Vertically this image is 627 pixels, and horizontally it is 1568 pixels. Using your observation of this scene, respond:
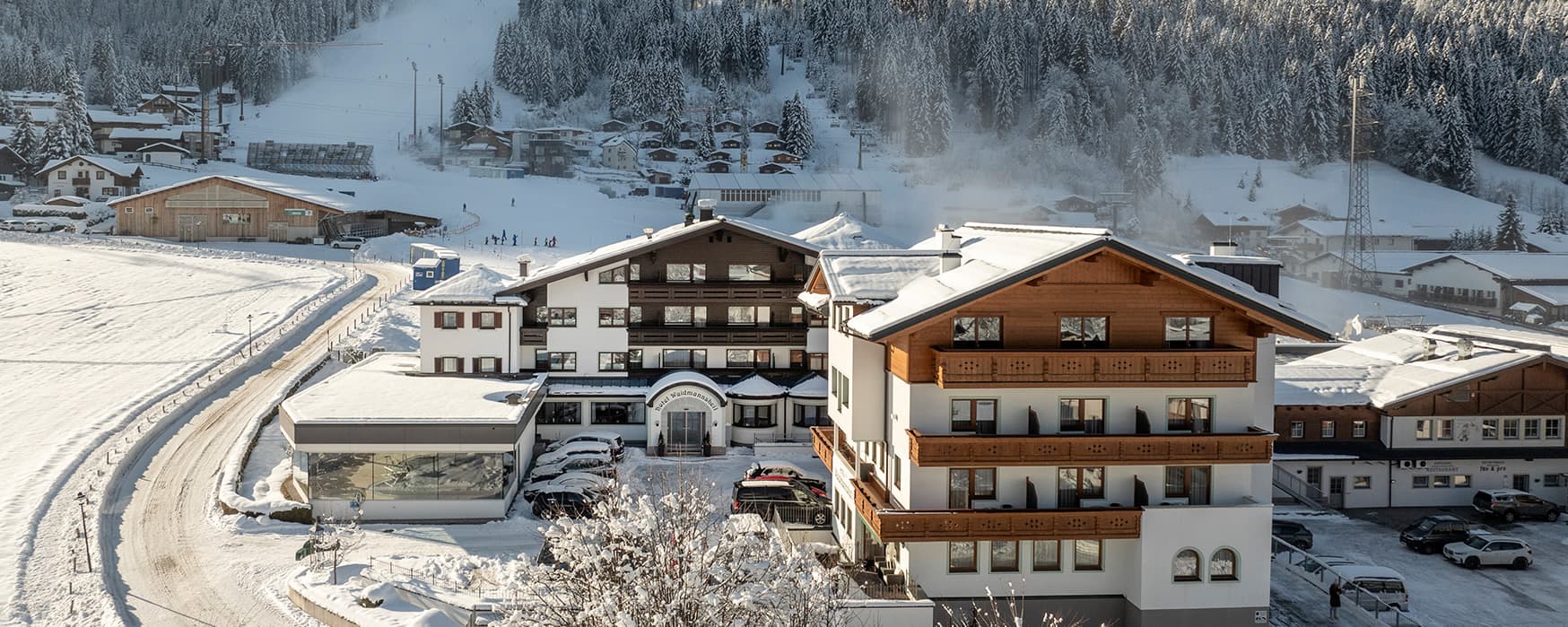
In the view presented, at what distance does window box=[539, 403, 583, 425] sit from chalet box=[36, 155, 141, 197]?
73.7m

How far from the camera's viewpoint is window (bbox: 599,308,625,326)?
43.2 meters

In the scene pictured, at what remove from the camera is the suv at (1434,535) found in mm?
33188

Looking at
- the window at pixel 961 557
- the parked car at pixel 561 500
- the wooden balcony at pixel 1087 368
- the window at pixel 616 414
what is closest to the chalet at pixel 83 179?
the window at pixel 616 414

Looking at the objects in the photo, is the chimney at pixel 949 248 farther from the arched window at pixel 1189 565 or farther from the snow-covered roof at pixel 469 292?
the snow-covered roof at pixel 469 292

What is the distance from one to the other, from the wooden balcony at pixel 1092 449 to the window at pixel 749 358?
1952 centimetres

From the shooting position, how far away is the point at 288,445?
38.8 m

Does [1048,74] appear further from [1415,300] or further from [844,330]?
[844,330]

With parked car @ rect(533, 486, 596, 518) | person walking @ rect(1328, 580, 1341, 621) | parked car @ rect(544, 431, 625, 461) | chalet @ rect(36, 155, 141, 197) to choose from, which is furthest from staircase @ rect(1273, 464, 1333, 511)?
chalet @ rect(36, 155, 141, 197)

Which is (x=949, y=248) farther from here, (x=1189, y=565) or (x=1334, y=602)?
(x=1334, y=602)

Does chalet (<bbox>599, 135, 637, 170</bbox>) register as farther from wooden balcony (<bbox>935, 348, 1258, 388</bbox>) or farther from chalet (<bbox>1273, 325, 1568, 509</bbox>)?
wooden balcony (<bbox>935, 348, 1258, 388</bbox>)

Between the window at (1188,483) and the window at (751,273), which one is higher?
the window at (751,273)

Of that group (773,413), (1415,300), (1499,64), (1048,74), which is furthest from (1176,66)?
(773,413)

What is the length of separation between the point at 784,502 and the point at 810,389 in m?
9.92

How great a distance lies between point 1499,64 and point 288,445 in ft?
532
